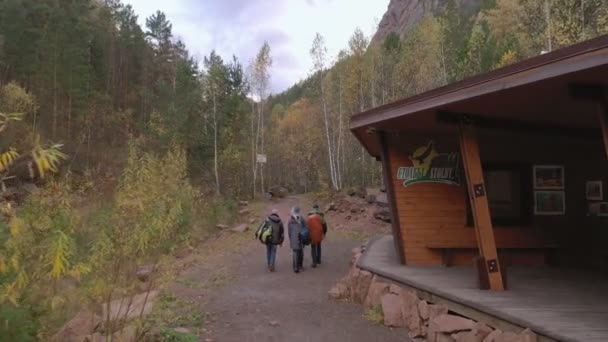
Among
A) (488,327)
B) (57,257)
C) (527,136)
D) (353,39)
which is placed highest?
(353,39)

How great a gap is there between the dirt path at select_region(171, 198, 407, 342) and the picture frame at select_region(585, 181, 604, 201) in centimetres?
460

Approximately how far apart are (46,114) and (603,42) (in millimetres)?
31015

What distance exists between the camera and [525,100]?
6.18 metres

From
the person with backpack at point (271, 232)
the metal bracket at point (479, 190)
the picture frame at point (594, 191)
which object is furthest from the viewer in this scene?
the person with backpack at point (271, 232)

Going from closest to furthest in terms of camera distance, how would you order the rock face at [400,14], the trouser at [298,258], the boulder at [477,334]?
the boulder at [477,334], the trouser at [298,258], the rock face at [400,14]

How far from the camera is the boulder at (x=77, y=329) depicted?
6.17m

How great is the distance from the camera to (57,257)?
119 inches

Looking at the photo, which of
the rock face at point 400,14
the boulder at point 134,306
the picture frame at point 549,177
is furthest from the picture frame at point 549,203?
the rock face at point 400,14

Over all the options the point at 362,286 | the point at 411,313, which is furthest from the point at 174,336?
the point at 362,286

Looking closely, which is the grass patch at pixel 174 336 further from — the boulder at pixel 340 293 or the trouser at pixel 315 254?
the trouser at pixel 315 254

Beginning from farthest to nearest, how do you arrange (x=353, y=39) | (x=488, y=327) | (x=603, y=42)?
(x=353, y=39) → (x=488, y=327) → (x=603, y=42)

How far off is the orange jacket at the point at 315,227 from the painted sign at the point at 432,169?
3.34 m

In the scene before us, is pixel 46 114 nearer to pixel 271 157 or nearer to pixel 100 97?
pixel 100 97

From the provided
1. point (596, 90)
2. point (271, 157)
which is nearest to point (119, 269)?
point (596, 90)
